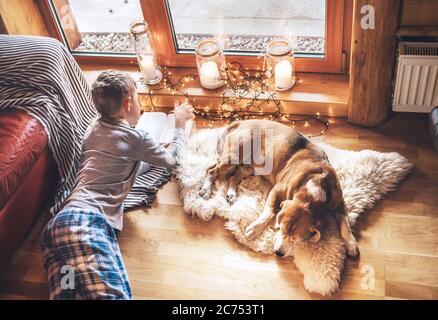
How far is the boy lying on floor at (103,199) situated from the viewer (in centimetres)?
178

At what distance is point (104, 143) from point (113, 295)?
2.27 ft

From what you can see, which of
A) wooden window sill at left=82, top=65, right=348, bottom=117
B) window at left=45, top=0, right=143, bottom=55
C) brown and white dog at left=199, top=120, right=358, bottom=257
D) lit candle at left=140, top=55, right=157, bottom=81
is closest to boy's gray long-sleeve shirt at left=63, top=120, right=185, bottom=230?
Answer: brown and white dog at left=199, top=120, right=358, bottom=257

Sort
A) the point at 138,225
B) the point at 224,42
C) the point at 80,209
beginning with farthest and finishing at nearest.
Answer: the point at 224,42 < the point at 138,225 < the point at 80,209

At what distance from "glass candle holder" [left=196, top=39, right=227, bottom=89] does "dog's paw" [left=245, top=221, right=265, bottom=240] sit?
1.04 m

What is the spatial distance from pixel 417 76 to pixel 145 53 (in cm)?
159

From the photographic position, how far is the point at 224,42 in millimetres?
2770

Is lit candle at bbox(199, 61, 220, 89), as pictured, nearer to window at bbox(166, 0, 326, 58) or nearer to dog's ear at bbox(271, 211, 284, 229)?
window at bbox(166, 0, 326, 58)

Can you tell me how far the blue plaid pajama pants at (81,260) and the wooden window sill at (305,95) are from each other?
1.10 metres

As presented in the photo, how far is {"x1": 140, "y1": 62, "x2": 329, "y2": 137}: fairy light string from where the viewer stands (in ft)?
8.52

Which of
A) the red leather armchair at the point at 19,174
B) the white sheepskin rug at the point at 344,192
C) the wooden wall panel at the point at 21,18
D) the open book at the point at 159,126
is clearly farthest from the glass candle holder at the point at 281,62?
the wooden wall panel at the point at 21,18

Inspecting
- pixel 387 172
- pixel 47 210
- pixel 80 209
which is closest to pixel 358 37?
pixel 387 172

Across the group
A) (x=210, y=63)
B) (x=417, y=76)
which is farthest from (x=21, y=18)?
(x=417, y=76)

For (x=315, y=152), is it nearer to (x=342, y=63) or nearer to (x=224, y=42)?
(x=342, y=63)

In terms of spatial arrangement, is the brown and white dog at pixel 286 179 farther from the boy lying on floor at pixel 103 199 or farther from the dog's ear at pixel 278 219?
the boy lying on floor at pixel 103 199
